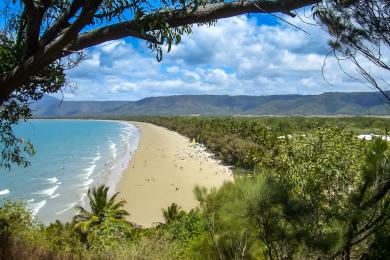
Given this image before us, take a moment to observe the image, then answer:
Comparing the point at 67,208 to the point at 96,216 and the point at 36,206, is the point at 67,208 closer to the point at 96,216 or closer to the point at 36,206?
the point at 36,206

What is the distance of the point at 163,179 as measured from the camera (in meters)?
47.8

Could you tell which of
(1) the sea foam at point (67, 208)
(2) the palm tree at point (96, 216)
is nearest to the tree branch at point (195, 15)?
(2) the palm tree at point (96, 216)

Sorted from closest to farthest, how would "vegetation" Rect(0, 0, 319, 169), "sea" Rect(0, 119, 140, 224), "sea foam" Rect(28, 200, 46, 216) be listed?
"vegetation" Rect(0, 0, 319, 169) < "sea foam" Rect(28, 200, 46, 216) < "sea" Rect(0, 119, 140, 224)

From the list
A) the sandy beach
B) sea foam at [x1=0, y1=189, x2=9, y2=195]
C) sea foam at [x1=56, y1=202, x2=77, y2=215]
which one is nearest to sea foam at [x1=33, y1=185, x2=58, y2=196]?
sea foam at [x1=0, y1=189, x2=9, y2=195]

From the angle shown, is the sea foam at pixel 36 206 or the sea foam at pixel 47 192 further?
the sea foam at pixel 47 192

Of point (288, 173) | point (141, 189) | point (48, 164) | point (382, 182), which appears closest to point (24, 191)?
point (141, 189)

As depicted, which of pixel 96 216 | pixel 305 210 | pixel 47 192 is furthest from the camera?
pixel 47 192

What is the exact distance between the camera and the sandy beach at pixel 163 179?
34906 millimetres

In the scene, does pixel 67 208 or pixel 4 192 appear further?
pixel 4 192

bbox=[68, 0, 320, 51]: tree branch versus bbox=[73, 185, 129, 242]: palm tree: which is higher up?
bbox=[68, 0, 320, 51]: tree branch

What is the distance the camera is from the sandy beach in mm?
34906

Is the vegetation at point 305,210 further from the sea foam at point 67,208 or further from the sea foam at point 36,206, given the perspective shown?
the sea foam at point 36,206

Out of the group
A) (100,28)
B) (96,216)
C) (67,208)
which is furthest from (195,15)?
(67,208)

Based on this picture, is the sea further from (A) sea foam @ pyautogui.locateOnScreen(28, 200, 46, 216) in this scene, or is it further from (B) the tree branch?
(B) the tree branch
